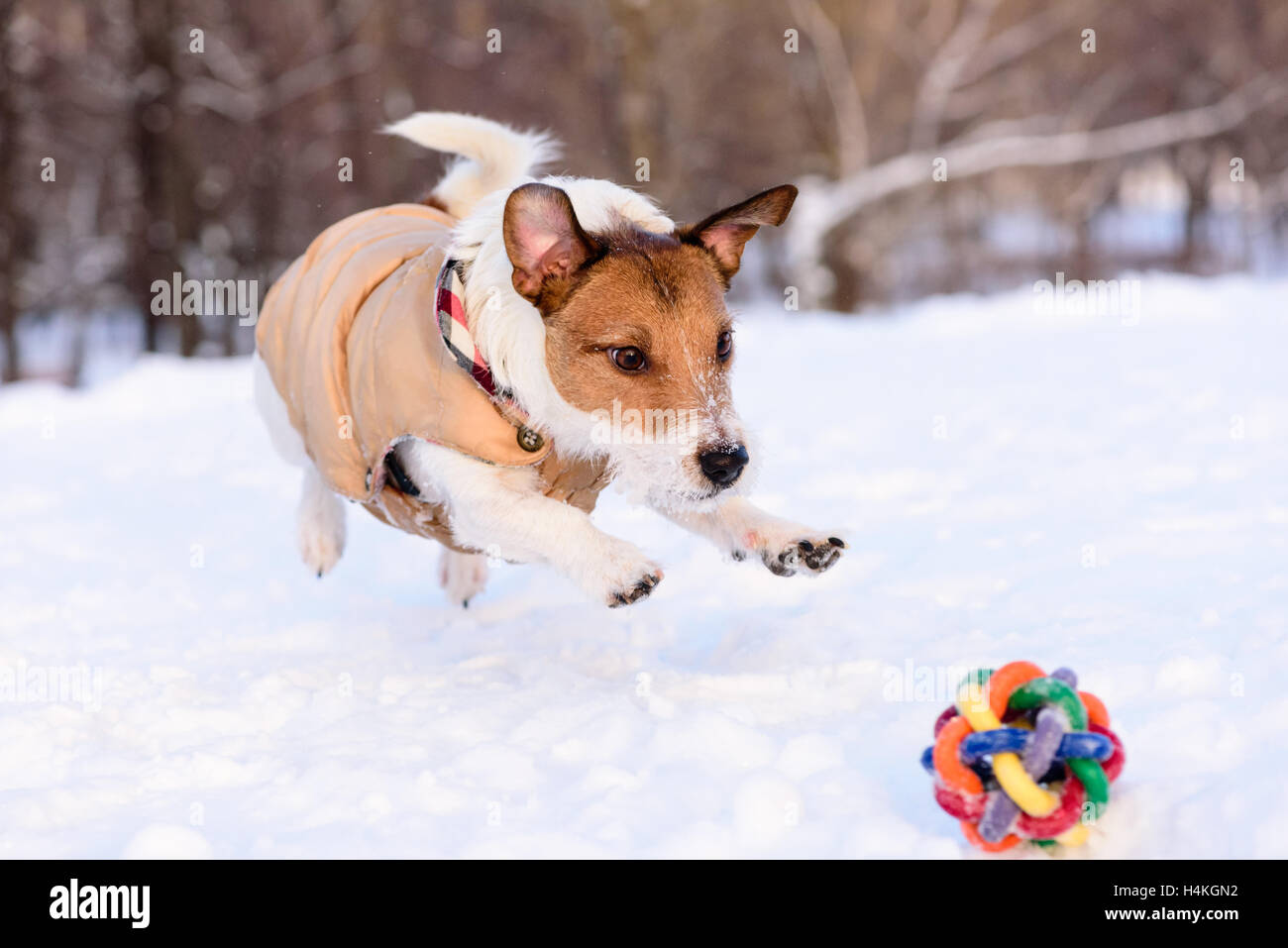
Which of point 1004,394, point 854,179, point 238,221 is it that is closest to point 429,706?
point 1004,394

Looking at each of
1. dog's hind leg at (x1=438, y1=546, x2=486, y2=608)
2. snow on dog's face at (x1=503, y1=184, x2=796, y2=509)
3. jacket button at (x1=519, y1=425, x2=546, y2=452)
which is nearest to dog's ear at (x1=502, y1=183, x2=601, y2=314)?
snow on dog's face at (x1=503, y1=184, x2=796, y2=509)

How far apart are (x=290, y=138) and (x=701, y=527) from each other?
2355cm

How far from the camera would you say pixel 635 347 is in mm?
3473

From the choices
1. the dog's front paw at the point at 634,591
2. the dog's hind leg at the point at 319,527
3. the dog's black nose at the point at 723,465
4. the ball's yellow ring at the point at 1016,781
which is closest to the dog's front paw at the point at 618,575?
the dog's front paw at the point at 634,591

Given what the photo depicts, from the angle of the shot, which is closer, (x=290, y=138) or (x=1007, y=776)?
(x=1007, y=776)

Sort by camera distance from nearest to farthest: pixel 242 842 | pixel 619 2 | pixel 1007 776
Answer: pixel 1007 776 → pixel 242 842 → pixel 619 2

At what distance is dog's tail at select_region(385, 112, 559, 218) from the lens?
454 centimetres

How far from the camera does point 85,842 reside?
2875 millimetres

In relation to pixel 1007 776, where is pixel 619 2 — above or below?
above

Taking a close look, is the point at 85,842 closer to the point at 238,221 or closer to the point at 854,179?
the point at 854,179

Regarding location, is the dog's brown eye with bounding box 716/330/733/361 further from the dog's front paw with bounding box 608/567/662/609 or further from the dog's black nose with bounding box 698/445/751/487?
the dog's front paw with bounding box 608/567/662/609

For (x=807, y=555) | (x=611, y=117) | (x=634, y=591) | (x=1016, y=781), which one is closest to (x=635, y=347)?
(x=634, y=591)

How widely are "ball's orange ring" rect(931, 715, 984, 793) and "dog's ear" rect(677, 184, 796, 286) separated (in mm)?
1629

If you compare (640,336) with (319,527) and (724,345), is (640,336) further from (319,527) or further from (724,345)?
(319,527)
